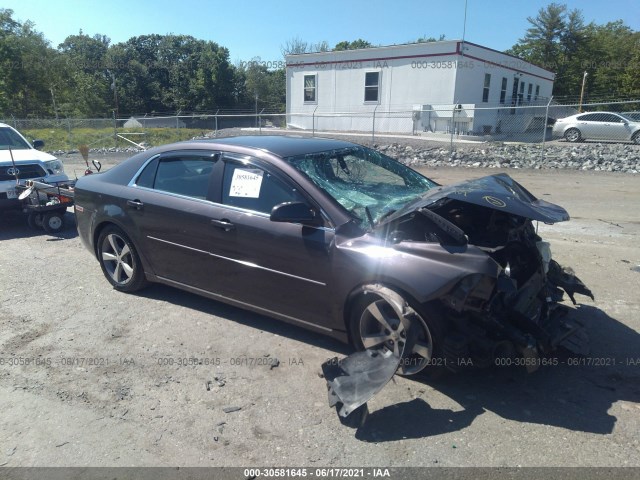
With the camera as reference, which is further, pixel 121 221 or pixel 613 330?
pixel 121 221

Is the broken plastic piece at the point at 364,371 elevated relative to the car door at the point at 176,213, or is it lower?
lower

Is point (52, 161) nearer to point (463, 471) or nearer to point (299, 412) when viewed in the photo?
point (299, 412)

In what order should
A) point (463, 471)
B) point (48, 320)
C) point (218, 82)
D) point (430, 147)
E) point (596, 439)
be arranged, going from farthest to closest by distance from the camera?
point (218, 82)
point (430, 147)
point (48, 320)
point (596, 439)
point (463, 471)

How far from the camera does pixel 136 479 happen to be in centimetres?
265

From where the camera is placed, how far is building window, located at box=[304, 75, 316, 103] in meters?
26.0

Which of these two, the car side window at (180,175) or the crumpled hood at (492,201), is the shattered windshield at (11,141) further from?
the crumpled hood at (492,201)

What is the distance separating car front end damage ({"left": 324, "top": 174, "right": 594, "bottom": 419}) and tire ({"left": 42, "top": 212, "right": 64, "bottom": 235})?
21.4 ft

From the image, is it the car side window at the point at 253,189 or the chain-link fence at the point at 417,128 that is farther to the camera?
the chain-link fence at the point at 417,128

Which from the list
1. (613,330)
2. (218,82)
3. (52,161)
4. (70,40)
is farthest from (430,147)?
(70,40)

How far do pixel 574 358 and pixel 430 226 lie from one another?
5.28 feet

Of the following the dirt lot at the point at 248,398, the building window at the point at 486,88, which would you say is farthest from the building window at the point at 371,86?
the dirt lot at the point at 248,398

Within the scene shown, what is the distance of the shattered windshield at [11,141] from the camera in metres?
8.86

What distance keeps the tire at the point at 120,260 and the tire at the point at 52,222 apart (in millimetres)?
3190

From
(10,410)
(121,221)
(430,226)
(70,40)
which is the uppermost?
(70,40)
